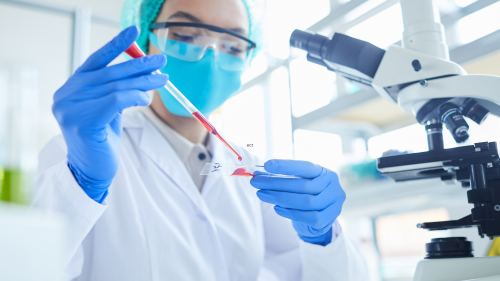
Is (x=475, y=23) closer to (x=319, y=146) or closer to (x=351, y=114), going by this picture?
(x=351, y=114)

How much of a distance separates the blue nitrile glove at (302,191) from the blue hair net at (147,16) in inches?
28.2

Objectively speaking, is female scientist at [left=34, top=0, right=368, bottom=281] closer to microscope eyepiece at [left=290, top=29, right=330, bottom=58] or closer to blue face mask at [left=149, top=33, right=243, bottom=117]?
blue face mask at [left=149, top=33, right=243, bottom=117]

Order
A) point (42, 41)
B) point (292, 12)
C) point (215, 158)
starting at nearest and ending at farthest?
1. point (215, 158)
2. point (292, 12)
3. point (42, 41)

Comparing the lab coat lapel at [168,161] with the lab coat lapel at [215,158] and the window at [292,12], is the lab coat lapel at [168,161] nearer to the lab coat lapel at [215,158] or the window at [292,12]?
the lab coat lapel at [215,158]

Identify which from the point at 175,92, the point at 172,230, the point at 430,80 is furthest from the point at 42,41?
the point at 430,80

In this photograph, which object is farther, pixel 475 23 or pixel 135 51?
pixel 475 23

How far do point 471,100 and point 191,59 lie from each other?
78 centimetres

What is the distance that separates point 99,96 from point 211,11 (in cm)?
60

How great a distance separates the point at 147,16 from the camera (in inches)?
55.2

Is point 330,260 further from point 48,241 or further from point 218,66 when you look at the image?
point 48,241

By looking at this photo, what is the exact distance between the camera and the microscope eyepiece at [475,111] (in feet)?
2.87

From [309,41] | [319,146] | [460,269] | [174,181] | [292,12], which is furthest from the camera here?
[292,12]

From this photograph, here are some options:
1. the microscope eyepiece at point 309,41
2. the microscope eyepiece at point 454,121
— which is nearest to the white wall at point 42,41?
the microscope eyepiece at point 309,41

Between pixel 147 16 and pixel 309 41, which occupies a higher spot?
pixel 147 16
